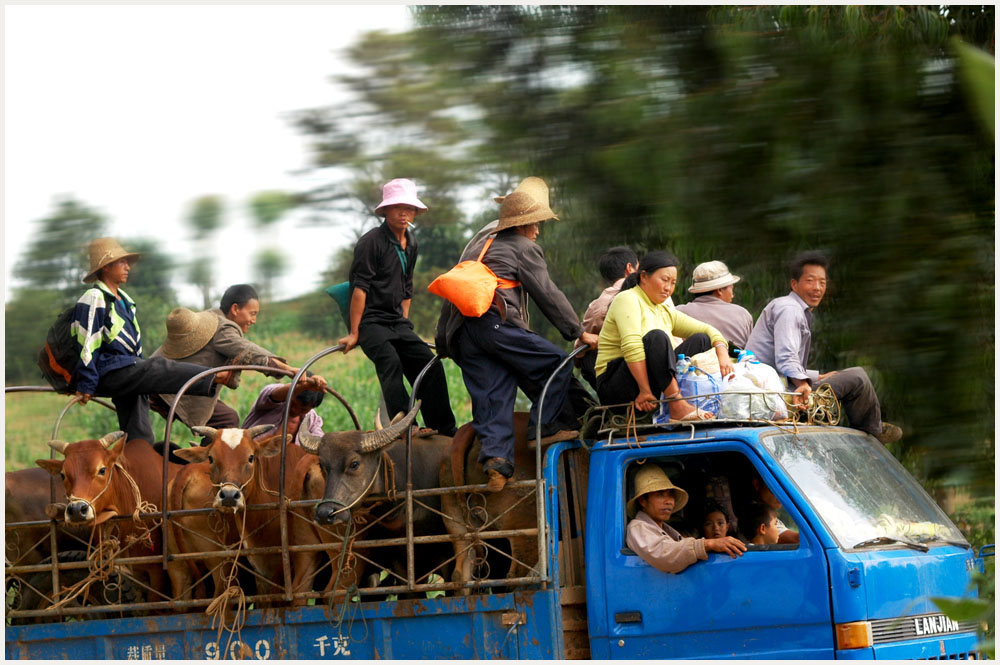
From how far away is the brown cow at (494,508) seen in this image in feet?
20.6

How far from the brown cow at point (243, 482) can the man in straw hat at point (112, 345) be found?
0.44m

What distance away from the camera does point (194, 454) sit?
7.38m

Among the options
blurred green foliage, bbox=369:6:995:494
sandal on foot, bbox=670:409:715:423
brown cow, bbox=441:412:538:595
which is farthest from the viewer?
brown cow, bbox=441:412:538:595

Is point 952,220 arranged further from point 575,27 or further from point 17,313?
point 17,313

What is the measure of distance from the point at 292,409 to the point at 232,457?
123 cm

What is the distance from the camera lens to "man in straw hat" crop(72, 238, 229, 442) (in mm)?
7406

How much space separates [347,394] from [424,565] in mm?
15792

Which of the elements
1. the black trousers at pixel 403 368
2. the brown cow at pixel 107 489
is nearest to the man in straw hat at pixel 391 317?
the black trousers at pixel 403 368

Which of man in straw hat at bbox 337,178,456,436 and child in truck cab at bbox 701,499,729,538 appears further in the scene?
man in straw hat at bbox 337,178,456,436

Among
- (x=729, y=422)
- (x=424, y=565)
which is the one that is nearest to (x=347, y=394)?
(x=424, y=565)

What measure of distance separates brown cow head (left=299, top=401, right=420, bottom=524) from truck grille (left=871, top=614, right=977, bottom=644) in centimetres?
275

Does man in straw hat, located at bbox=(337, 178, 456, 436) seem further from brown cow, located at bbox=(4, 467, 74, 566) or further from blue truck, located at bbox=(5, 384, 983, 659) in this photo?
brown cow, located at bbox=(4, 467, 74, 566)

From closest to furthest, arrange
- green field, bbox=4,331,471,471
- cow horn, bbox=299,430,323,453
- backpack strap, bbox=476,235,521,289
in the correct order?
backpack strap, bbox=476,235,521,289 < cow horn, bbox=299,430,323,453 < green field, bbox=4,331,471,471

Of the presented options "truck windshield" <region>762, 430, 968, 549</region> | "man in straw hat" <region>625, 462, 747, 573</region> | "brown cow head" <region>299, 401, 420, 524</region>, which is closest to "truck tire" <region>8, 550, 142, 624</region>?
"brown cow head" <region>299, 401, 420, 524</region>
